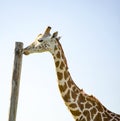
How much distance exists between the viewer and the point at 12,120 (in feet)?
24.4

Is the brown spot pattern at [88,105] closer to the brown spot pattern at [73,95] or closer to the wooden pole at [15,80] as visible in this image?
the brown spot pattern at [73,95]

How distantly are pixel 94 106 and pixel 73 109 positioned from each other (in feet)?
1.97

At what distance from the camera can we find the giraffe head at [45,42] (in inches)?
338

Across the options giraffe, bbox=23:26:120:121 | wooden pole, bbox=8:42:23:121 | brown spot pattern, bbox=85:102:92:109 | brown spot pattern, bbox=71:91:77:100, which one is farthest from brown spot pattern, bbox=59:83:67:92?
wooden pole, bbox=8:42:23:121

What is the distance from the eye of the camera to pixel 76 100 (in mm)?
8672

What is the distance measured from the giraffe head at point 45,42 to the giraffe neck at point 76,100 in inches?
5.5

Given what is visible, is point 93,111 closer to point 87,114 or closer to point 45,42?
point 87,114

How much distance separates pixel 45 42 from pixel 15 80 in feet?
5.04

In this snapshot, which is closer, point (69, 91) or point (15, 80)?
point (15, 80)

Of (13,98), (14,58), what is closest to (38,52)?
(14,58)

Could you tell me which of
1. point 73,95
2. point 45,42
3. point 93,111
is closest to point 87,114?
point 93,111

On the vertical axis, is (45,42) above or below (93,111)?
above

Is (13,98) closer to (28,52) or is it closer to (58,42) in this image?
(28,52)

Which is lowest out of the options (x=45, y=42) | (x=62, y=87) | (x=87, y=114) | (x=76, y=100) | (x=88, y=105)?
(x=87, y=114)
